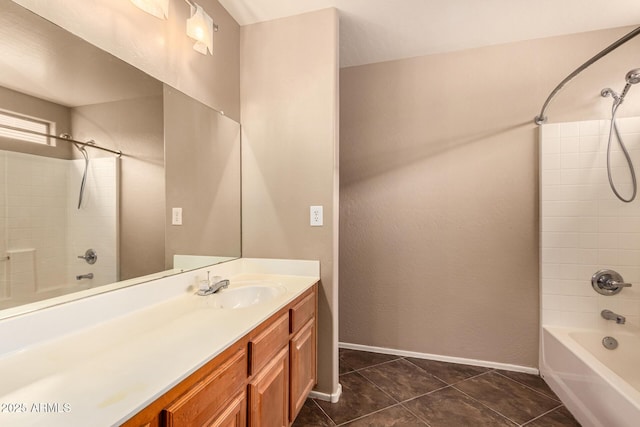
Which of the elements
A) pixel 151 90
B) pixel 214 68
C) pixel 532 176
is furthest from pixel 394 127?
pixel 151 90

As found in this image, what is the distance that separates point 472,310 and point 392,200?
1.09 m

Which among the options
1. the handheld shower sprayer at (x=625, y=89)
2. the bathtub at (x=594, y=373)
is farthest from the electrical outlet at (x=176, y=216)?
the handheld shower sprayer at (x=625, y=89)

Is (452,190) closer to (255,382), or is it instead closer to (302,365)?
(302,365)

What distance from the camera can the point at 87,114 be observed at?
1051mm

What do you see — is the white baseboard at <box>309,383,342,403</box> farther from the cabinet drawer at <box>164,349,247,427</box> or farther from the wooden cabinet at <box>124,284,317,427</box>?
the cabinet drawer at <box>164,349,247,427</box>

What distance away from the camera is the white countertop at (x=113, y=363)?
0.58m

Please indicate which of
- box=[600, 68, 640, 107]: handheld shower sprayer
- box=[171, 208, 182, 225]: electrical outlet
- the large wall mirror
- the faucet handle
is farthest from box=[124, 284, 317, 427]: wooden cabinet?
box=[600, 68, 640, 107]: handheld shower sprayer

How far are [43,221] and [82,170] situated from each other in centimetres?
22

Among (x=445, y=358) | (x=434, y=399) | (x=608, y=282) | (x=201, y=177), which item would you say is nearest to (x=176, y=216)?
(x=201, y=177)

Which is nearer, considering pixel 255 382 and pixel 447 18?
pixel 255 382

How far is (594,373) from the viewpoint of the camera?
1505mm

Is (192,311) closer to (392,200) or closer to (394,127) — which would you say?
(392,200)

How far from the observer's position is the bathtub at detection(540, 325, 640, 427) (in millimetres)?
1345

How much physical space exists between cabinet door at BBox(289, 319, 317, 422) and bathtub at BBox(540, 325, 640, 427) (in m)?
1.50
